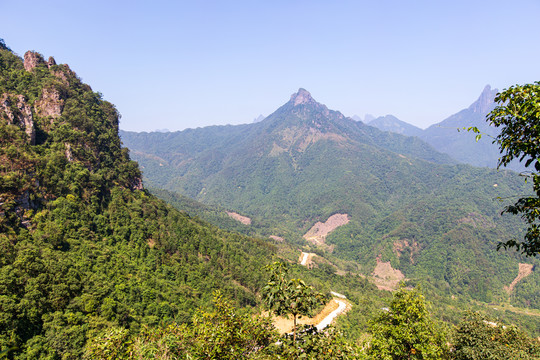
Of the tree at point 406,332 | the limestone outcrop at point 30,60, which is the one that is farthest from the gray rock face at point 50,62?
the tree at point 406,332

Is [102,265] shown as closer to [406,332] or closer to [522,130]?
[406,332]

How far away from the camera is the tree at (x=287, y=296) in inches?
581

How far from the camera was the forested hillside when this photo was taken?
47500 millimetres

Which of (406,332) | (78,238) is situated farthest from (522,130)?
(78,238)

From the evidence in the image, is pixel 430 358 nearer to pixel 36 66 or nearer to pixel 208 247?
pixel 208 247

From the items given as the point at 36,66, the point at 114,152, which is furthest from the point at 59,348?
the point at 36,66

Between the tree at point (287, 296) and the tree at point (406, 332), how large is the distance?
54.6 feet

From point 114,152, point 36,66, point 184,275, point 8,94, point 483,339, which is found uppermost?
point 36,66

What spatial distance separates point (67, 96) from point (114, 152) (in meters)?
24.6

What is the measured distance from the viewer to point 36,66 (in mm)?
102812

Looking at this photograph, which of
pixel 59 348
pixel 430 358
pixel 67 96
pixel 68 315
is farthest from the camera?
pixel 67 96

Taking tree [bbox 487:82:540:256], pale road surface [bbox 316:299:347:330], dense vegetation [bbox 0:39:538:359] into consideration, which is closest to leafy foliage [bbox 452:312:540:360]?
dense vegetation [bbox 0:39:538:359]

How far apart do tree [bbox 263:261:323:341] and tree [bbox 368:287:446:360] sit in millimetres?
16652

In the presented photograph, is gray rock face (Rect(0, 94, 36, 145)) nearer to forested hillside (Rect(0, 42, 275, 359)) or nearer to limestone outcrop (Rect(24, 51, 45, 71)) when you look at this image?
forested hillside (Rect(0, 42, 275, 359))
